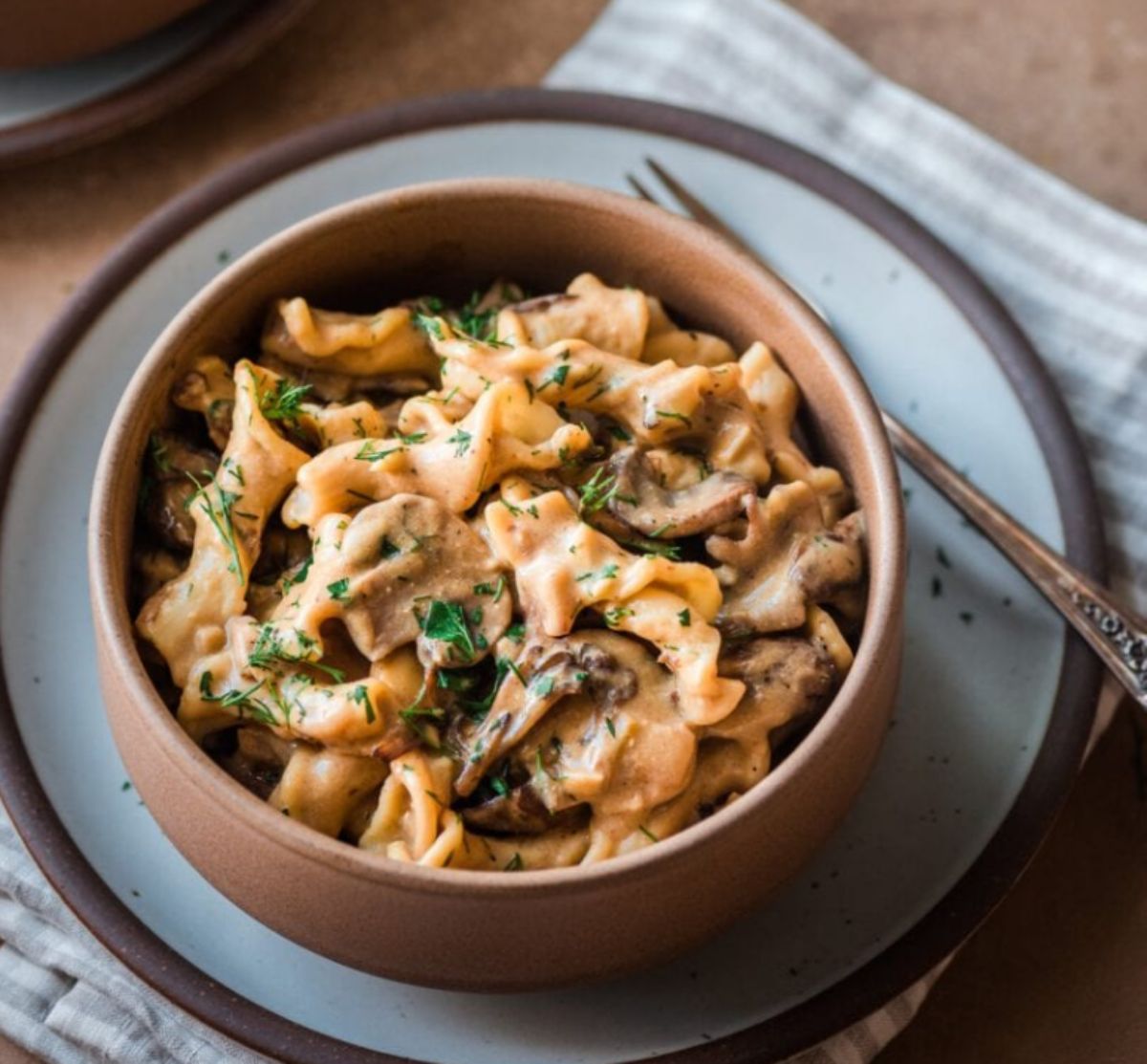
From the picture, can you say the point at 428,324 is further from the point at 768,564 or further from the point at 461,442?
the point at 768,564

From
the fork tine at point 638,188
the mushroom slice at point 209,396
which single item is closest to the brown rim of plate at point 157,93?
the fork tine at point 638,188

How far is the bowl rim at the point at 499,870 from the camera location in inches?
71.7

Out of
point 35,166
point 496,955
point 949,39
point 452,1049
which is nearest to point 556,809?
point 496,955

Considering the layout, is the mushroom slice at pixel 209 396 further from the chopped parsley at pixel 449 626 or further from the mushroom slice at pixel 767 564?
the mushroom slice at pixel 767 564

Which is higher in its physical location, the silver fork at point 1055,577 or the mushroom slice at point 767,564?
the mushroom slice at point 767,564

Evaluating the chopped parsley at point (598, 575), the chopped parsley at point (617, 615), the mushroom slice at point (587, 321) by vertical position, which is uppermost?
the mushroom slice at point (587, 321)

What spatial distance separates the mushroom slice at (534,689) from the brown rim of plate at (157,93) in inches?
58.3

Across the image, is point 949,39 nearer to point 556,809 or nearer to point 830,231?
point 830,231

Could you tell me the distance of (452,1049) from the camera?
82.7 inches

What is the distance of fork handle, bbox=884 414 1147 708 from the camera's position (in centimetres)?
232

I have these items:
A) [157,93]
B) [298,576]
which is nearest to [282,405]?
[298,576]

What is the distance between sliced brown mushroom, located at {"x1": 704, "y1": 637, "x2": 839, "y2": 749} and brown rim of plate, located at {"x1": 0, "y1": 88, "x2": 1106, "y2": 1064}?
1.16ft

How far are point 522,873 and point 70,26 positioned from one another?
1.74 m

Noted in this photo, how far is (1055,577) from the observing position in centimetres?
237
